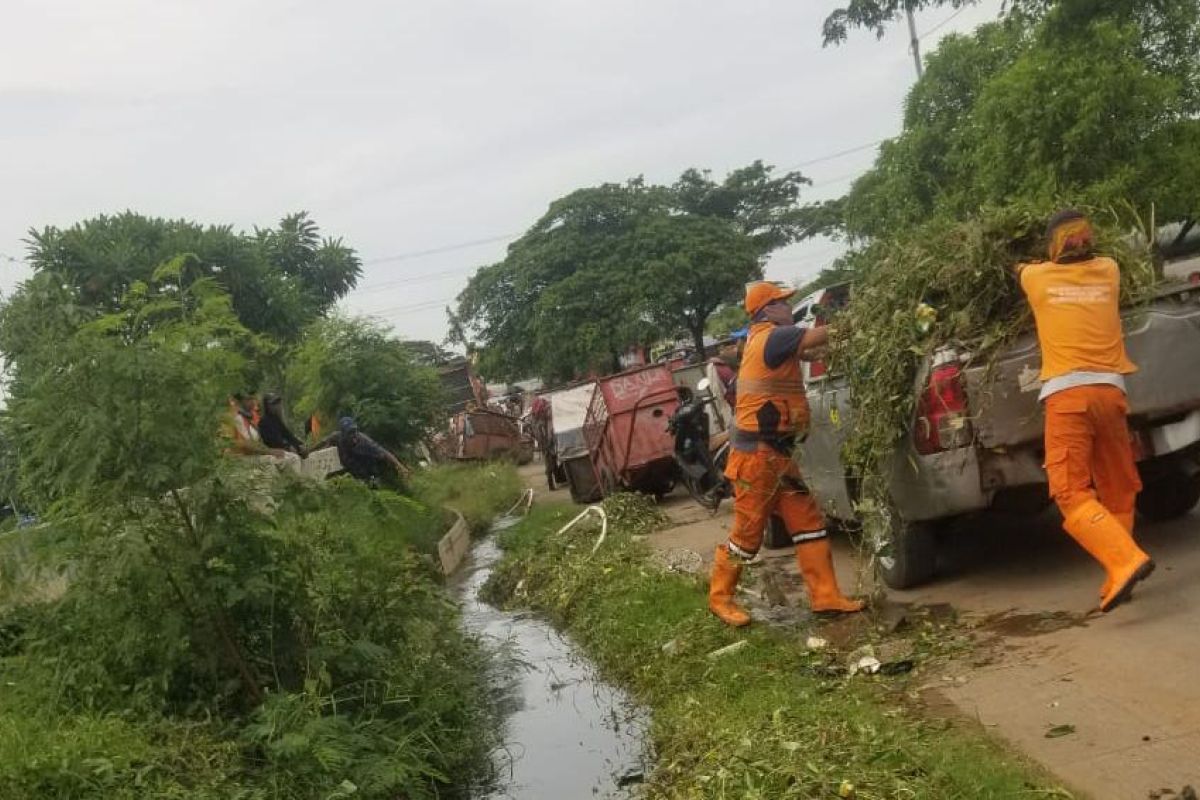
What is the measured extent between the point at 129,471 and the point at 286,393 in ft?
39.5

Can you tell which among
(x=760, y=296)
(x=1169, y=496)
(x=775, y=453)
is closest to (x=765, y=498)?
(x=775, y=453)

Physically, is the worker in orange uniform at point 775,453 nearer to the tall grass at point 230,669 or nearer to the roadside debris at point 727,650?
the roadside debris at point 727,650

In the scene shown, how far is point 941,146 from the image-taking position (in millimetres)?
Result: 23797

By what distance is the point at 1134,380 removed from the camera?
543 centimetres

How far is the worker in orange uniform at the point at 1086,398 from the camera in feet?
16.1

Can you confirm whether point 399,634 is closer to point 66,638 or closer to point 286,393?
point 66,638

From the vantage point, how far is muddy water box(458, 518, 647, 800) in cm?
503

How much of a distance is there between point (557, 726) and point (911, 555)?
2.21 m

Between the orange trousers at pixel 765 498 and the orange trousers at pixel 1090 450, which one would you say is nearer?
the orange trousers at pixel 1090 450

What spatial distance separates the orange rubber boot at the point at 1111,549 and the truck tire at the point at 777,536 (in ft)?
12.6

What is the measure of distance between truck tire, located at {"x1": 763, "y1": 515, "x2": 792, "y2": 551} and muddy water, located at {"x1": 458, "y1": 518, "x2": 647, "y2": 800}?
195cm

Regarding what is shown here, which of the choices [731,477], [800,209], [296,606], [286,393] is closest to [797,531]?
[731,477]

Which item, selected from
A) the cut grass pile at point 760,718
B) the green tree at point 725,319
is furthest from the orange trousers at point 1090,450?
the green tree at point 725,319

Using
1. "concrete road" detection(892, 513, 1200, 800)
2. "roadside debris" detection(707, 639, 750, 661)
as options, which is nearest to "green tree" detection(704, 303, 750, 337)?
"concrete road" detection(892, 513, 1200, 800)
